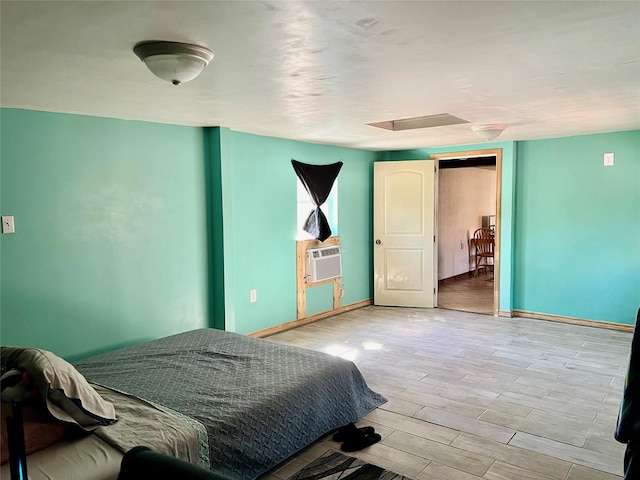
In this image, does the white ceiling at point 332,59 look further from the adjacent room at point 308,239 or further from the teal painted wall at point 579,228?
the teal painted wall at point 579,228

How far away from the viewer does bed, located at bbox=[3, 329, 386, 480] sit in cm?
216

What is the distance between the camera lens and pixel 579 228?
17.4 ft

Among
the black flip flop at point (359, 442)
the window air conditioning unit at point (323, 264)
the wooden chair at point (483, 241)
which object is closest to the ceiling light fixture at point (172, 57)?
the black flip flop at point (359, 442)

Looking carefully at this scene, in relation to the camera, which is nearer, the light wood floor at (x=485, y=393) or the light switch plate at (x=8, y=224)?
the light wood floor at (x=485, y=393)

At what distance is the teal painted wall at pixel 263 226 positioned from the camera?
4512 mm

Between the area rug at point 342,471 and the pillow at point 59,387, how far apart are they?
1069 millimetres

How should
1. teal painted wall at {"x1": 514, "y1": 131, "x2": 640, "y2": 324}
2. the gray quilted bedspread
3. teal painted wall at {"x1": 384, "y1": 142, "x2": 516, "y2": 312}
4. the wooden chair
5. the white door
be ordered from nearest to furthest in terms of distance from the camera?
1. the gray quilted bedspread
2. teal painted wall at {"x1": 514, "y1": 131, "x2": 640, "y2": 324}
3. teal painted wall at {"x1": 384, "y1": 142, "x2": 516, "y2": 312}
4. the white door
5. the wooden chair

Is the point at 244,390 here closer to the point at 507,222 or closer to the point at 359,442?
the point at 359,442

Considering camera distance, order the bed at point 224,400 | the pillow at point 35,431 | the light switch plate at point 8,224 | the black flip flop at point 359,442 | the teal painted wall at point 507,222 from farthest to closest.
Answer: the teal painted wall at point 507,222
the light switch plate at point 8,224
the black flip flop at point 359,442
the bed at point 224,400
the pillow at point 35,431

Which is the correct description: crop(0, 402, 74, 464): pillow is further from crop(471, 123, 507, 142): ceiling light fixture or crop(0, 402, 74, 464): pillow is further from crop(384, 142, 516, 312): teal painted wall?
crop(384, 142, 516, 312): teal painted wall

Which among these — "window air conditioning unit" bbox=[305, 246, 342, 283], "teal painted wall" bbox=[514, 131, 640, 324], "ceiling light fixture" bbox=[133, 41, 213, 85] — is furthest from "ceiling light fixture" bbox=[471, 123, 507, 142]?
"ceiling light fixture" bbox=[133, 41, 213, 85]

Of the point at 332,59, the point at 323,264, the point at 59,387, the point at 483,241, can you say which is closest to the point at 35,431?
the point at 59,387

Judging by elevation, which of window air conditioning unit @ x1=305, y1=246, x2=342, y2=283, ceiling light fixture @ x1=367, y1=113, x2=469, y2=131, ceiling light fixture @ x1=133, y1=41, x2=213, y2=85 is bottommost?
window air conditioning unit @ x1=305, y1=246, x2=342, y2=283

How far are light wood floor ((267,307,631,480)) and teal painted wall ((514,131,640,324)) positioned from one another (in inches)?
13.1
